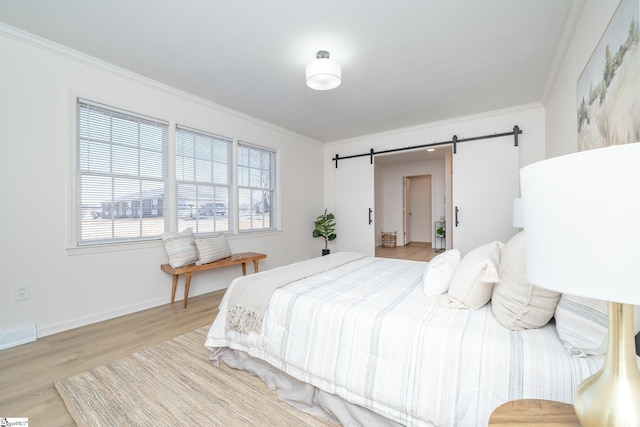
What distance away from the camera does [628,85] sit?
4.25 feet

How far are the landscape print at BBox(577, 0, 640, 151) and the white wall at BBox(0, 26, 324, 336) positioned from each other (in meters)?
3.96

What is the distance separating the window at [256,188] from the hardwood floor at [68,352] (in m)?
1.63

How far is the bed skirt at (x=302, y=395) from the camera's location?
134 cm

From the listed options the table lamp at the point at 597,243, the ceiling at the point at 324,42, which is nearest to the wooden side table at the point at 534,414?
the table lamp at the point at 597,243

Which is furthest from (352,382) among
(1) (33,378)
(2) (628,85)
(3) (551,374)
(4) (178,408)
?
(1) (33,378)

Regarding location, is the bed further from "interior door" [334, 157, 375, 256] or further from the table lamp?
"interior door" [334, 157, 375, 256]

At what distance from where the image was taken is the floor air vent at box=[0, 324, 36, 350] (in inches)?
88.4

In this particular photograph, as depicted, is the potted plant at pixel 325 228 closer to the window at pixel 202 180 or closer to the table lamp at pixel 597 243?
the window at pixel 202 180

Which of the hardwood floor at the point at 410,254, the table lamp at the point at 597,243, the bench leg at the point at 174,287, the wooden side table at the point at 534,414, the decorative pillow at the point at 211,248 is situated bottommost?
the hardwood floor at the point at 410,254

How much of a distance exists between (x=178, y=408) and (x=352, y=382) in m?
1.02

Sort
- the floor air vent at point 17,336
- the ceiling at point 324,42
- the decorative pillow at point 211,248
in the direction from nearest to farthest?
the ceiling at point 324,42, the floor air vent at point 17,336, the decorative pillow at point 211,248

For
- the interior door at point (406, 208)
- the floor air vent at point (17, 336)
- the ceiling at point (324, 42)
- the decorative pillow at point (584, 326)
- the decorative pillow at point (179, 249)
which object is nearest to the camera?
the decorative pillow at point (584, 326)

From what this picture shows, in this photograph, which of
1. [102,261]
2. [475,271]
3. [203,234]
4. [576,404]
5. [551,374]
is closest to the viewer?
[576,404]

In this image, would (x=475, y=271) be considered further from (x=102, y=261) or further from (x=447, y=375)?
(x=102, y=261)
